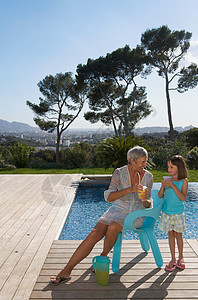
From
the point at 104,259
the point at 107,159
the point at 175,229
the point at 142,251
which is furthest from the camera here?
the point at 107,159

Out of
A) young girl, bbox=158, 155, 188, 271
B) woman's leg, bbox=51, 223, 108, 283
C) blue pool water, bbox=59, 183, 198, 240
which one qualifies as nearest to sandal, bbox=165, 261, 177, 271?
young girl, bbox=158, 155, 188, 271

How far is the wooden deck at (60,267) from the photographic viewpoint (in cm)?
189

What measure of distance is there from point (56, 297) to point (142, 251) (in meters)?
0.99

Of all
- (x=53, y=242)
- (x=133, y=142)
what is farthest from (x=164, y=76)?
(x=53, y=242)

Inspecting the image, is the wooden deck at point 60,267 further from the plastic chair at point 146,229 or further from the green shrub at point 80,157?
the green shrub at point 80,157

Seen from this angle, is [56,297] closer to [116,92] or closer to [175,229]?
[175,229]

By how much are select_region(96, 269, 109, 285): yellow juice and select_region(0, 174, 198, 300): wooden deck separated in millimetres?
33

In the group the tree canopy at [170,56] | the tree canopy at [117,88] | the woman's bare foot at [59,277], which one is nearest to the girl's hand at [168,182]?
the woman's bare foot at [59,277]

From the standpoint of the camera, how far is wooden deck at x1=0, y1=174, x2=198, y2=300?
189cm

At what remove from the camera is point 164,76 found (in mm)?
15297

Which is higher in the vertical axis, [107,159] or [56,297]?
[107,159]

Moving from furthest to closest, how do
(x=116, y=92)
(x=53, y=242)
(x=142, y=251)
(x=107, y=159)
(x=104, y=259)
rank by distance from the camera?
(x=116, y=92) < (x=107, y=159) < (x=53, y=242) < (x=142, y=251) < (x=104, y=259)

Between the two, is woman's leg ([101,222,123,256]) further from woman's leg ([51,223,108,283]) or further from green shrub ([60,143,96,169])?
green shrub ([60,143,96,169])

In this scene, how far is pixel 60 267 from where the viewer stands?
226 cm
